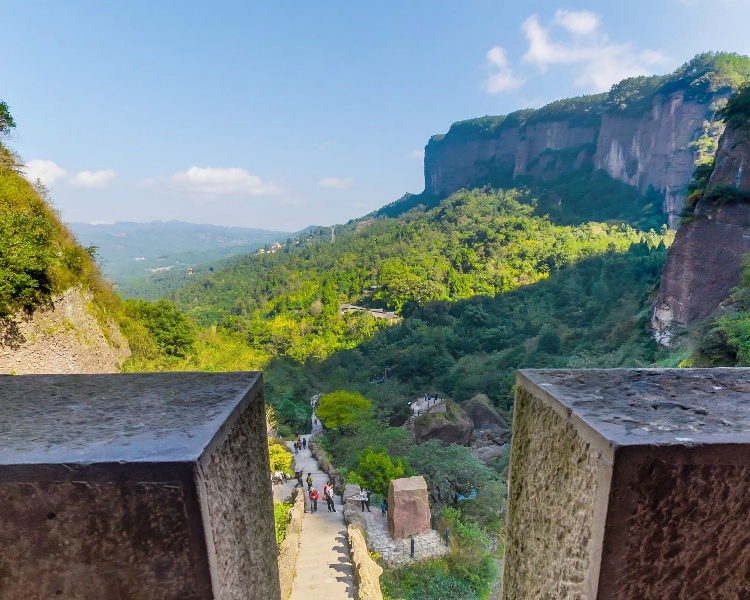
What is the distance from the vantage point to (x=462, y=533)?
9.30 meters

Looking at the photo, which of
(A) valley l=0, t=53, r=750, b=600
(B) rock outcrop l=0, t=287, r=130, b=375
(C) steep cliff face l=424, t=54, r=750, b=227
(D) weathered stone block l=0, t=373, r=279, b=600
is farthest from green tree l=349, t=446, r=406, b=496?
(C) steep cliff face l=424, t=54, r=750, b=227

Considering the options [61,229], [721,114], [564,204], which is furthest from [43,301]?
[564,204]

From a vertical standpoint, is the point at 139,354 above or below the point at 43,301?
below

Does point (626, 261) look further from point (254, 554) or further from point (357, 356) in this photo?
point (254, 554)

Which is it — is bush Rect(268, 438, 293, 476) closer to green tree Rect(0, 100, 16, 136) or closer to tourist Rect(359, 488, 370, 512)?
tourist Rect(359, 488, 370, 512)

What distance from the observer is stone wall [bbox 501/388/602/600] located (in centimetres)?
118

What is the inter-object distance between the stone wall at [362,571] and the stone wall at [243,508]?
512 centimetres

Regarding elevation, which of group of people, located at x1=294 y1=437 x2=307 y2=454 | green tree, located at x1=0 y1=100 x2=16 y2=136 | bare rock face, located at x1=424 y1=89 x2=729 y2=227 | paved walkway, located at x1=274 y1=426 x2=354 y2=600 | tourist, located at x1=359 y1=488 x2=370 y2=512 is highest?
bare rock face, located at x1=424 y1=89 x2=729 y2=227

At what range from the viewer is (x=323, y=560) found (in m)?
7.47

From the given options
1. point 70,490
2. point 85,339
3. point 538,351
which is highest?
point 70,490

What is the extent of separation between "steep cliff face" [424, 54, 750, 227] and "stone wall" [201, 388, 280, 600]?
86.3ft

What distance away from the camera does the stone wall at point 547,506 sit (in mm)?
1181

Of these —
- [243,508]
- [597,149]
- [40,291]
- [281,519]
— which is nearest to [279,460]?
[281,519]

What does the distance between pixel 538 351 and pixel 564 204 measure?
30964 mm
